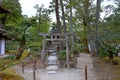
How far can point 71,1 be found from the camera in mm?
25125

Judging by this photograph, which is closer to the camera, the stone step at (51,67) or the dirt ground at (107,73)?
the dirt ground at (107,73)

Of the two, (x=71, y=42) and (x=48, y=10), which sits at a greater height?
(x=48, y=10)

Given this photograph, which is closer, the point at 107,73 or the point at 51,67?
the point at 107,73

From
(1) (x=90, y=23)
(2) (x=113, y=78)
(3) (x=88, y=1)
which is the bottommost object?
(2) (x=113, y=78)

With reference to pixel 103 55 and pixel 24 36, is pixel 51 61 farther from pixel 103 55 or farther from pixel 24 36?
pixel 103 55

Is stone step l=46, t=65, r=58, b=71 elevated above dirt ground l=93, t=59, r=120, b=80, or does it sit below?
above

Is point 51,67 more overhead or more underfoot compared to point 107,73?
more overhead

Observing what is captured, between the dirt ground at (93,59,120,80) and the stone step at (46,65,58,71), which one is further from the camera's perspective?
the stone step at (46,65,58,71)

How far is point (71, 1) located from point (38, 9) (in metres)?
13.3

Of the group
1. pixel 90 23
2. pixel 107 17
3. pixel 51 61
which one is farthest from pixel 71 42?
pixel 107 17

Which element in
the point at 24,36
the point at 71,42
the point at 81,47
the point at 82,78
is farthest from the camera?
the point at 81,47

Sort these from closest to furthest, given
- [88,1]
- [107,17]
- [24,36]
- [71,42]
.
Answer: [107,17] < [24,36] < [88,1] < [71,42]

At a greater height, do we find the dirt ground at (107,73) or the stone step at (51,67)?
the stone step at (51,67)

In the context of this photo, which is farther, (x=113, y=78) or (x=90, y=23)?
(x=90, y=23)
